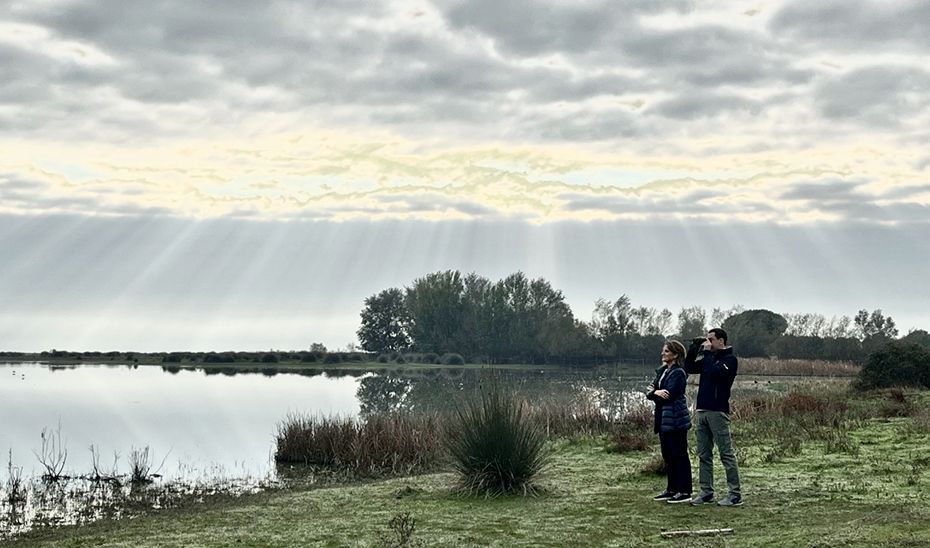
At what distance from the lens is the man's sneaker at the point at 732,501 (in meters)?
10.6

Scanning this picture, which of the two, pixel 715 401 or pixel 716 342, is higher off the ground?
pixel 716 342

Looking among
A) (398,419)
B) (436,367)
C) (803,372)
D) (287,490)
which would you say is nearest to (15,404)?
(398,419)

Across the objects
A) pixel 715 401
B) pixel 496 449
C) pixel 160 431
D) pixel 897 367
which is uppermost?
pixel 715 401

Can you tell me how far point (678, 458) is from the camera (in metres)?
11.0

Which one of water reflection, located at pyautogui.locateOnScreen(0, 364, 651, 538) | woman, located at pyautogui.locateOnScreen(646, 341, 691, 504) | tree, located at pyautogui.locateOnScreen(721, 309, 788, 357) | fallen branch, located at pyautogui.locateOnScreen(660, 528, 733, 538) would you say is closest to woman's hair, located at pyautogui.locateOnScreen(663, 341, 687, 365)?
woman, located at pyautogui.locateOnScreen(646, 341, 691, 504)

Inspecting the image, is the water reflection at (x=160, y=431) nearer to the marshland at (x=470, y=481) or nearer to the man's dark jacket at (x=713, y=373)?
the marshland at (x=470, y=481)

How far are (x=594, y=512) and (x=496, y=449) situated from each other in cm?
218

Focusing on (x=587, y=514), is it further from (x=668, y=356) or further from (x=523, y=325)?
(x=523, y=325)

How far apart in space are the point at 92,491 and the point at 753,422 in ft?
48.3

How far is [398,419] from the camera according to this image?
837 inches

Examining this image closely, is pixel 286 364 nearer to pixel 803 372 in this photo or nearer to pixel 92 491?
pixel 803 372

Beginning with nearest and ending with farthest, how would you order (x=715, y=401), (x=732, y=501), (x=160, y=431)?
(x=715, y=401) < (x=732, y=501) < (x=160, y=431)

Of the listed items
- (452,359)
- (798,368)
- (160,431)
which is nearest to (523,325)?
(452,359)

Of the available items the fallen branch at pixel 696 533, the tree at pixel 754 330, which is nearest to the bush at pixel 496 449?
the fallen branch at pixel 696 533
